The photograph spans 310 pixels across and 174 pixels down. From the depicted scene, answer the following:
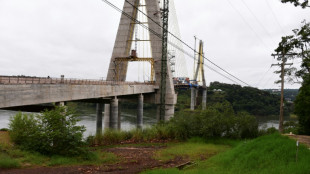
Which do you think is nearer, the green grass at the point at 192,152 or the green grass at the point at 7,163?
the green grass at the point at 7,163

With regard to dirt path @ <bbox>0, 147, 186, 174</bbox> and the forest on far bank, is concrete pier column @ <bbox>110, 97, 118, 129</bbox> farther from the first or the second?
the forest on far bank

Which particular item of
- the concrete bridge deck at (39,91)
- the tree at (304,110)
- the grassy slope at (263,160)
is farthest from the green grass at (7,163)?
the tree at (304,110)

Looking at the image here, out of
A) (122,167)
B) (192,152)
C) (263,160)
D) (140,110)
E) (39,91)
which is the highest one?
(39,91)

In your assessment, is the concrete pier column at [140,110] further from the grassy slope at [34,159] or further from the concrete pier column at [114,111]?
the grassy slope at [34,159]

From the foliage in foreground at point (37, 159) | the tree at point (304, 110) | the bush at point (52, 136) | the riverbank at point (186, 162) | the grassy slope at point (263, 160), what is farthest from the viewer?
the tree at point (304, 110)

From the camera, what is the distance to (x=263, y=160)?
28.1ft

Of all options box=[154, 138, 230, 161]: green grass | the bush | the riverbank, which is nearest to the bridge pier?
box=[154, 138, 230, 161]: green grass

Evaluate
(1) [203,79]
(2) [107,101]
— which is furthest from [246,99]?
(2) [107,101]

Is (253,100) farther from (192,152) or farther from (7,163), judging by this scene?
(7,163)

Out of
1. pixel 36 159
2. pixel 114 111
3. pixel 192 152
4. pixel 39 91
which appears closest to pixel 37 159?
pixel 36 159

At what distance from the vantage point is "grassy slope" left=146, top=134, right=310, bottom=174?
749 cm

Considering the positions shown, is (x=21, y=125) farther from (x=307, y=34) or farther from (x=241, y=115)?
(x=307, y=34)

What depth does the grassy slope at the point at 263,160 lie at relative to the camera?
7492 mm

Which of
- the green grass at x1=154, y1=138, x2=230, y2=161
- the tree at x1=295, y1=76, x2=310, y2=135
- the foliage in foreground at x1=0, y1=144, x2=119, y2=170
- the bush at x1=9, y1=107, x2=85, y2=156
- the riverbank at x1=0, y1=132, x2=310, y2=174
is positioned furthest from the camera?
the tree at x1=295, y1=76, x2=310, y2=135
